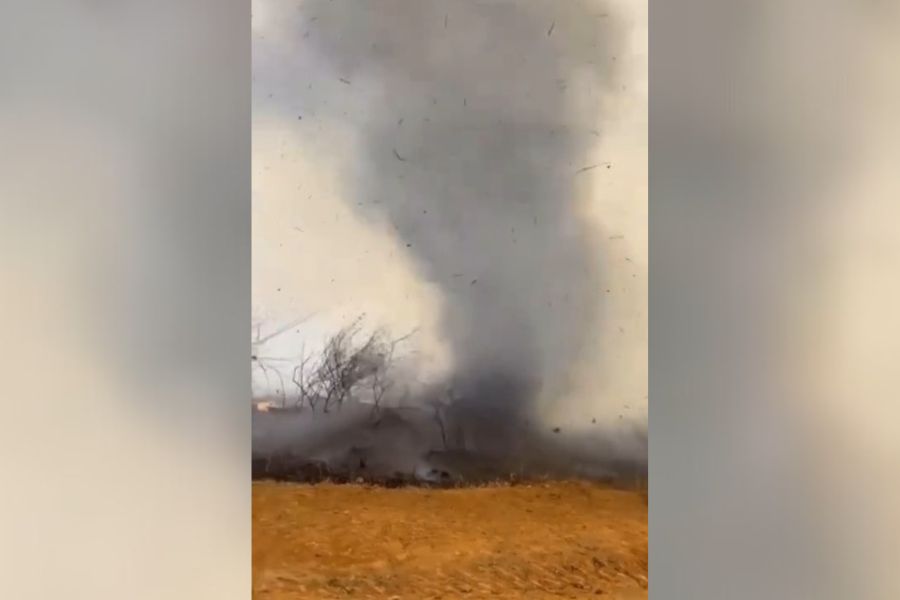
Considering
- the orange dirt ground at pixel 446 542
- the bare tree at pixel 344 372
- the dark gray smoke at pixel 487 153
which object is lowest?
the orange dirt ground at pixel 446 542

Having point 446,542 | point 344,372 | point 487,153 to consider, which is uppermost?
point 487,153

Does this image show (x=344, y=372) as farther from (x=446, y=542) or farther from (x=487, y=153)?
(x=487, y=153)

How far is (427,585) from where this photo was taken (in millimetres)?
1150

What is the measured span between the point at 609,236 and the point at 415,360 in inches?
16.1

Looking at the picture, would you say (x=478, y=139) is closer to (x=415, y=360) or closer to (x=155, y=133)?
(x=415, y=360)

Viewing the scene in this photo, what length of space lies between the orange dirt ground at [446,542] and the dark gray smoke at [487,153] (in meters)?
0.13

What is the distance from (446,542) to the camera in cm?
115

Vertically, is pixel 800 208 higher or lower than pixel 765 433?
higher

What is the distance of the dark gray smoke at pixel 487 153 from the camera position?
3.83ft

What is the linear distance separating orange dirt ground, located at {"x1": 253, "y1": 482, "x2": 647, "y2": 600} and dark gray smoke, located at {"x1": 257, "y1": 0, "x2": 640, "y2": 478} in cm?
13

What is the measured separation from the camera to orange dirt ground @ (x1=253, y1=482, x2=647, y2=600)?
1.15 metres

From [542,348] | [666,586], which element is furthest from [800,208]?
[666,586]

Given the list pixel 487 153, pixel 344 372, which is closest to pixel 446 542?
pixel 344 372

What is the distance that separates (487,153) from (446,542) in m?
0.69
